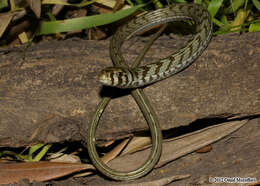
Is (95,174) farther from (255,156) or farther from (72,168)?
(255,156)

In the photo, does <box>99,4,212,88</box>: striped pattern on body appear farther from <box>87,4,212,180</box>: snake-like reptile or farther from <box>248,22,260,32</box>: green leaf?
<box>248,22,260,32</box>: green leaf

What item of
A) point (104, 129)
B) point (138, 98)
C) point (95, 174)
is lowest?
point (95, 174)

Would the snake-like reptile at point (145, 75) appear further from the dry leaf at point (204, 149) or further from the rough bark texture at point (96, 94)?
the dry leaf at point (204, 149)

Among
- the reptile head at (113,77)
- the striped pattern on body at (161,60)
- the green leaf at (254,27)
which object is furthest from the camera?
the green leaf at (254,27)

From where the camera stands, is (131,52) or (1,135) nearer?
(1,135)

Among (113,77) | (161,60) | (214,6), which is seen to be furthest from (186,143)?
(214,6)

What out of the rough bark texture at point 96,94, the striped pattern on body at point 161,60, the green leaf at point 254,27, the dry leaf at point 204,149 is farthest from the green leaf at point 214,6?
the dry leaf at point 204,149

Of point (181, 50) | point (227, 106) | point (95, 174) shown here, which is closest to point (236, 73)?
point (227, 106)

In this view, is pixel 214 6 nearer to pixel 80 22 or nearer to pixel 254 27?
pixel 254 27
